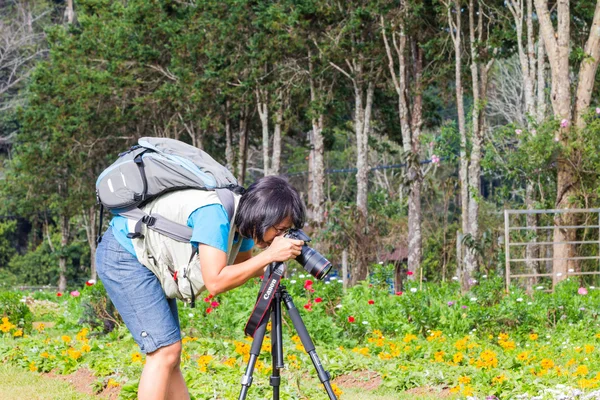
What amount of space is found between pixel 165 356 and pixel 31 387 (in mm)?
2618

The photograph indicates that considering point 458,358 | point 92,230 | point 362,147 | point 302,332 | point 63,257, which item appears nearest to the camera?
point 302,332

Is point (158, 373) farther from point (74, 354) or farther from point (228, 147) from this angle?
point (228, 147)

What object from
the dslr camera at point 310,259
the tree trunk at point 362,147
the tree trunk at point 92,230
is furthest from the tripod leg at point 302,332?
the tree trunk at point 92,230

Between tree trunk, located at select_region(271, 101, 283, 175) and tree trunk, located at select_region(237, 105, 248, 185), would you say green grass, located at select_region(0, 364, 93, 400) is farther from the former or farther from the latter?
tree trunk, located at select_region(237, 105, 248, 185)

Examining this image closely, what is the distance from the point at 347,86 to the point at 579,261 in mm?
10503

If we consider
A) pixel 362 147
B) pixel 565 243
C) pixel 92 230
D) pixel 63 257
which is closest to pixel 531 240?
pixel 565 243

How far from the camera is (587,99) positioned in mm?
14703

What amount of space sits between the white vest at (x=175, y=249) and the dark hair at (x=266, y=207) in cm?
7

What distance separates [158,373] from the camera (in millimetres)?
3754

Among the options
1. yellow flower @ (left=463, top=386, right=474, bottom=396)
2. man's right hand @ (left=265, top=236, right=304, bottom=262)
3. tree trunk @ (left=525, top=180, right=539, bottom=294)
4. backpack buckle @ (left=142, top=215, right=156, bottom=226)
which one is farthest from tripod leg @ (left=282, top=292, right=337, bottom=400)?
tree trunk @ (left=525, top=180, right=539, bottom=294)

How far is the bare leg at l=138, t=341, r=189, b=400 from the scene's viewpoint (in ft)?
12.2

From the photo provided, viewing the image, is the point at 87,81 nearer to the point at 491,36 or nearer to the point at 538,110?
the point at 491,36

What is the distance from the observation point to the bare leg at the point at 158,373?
3730 mm

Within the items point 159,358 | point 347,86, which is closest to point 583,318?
point 159,358
